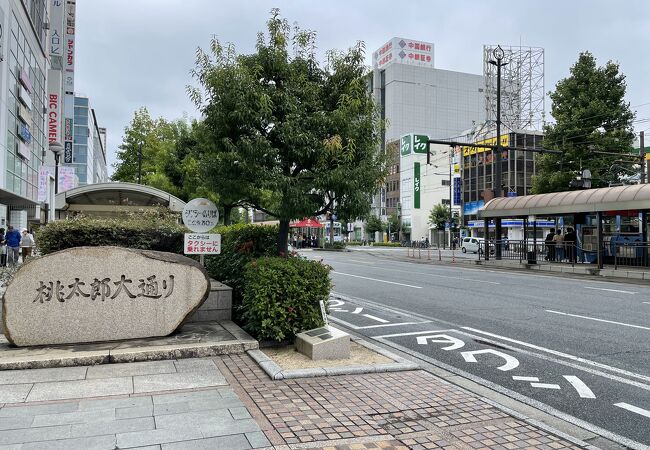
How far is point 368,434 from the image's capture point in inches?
161

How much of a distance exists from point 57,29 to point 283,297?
32.9 metres

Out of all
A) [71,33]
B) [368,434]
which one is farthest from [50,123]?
[368,434]

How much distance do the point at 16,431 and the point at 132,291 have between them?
3067mm

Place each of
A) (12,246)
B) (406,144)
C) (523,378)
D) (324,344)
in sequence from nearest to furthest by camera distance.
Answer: (523,378), (324,344), (12,246), (406,144)

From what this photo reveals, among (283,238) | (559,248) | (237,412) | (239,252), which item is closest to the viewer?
(237,412)

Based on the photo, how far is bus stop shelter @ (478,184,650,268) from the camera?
746 inches

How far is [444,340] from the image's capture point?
8.05 meters

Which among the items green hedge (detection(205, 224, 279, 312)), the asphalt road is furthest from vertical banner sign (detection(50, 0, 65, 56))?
green hedge (detection(205, 224, 279, 312))

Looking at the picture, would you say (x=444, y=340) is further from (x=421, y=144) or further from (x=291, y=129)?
(x=421, y=144)

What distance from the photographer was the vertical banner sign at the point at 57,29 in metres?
31.2

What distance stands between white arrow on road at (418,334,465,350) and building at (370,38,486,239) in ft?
271

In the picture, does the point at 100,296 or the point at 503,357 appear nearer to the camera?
the point at 100,296

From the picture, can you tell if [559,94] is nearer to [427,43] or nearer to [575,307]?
[575,307]

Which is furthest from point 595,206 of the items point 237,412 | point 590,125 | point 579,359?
point 237,412
